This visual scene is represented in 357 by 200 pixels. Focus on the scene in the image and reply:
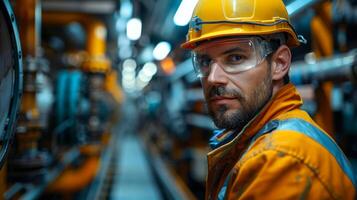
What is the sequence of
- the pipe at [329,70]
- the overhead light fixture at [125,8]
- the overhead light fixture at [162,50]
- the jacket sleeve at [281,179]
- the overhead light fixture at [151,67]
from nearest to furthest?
the jacket sleeve at [281,179] < the pipe at [329,70] < the overhead light fixture at [125,8] < the overhead light fixture at [162,50] < the overhead light fixture at [151,67]

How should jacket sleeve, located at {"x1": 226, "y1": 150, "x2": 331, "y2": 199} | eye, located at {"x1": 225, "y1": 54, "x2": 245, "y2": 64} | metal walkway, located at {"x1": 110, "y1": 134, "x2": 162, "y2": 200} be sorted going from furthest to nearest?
metal walkway, located at {"x1": 110, "y1": 134, "x2": 162, "y2": 200} < eye, located at {"x1": 225, "y1": 54, "x2": 245, "y2": 64} < jacket sleeve, located at {"x1": 226, "y1": 150, "x2": 331, "y2": 199}

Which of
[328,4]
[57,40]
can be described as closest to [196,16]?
[328,4]

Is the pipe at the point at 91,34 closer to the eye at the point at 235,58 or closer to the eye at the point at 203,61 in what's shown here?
the eye at the point at 203,61

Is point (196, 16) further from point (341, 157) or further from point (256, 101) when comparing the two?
point (341, 157)

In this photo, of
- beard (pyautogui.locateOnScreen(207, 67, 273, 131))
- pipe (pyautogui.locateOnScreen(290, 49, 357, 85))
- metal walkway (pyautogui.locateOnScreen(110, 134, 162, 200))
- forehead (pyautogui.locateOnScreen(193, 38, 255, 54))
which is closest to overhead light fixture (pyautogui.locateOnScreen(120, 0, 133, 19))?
pipe (pyautogui.locateOnScreen(290, 49, 357, 85))

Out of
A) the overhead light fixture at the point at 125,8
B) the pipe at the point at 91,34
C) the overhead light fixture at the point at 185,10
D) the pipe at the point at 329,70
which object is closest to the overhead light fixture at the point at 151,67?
the pipe at the point at 91,34

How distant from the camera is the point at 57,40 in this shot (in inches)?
365

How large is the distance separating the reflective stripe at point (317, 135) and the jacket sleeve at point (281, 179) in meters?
0.15

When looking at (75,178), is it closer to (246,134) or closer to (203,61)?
(203,61)

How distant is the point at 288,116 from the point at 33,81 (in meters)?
2.37

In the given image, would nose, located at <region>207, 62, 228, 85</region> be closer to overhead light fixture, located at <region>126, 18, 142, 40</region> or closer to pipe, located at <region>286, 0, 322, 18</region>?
pipe, located at <region>286, 0, 322, 18</region>

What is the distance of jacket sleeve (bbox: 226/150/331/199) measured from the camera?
1.05 m

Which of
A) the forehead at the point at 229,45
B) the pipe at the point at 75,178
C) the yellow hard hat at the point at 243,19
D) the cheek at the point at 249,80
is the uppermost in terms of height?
the yellow hard hat at the point at 243,19

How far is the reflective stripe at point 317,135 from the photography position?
1196mm
